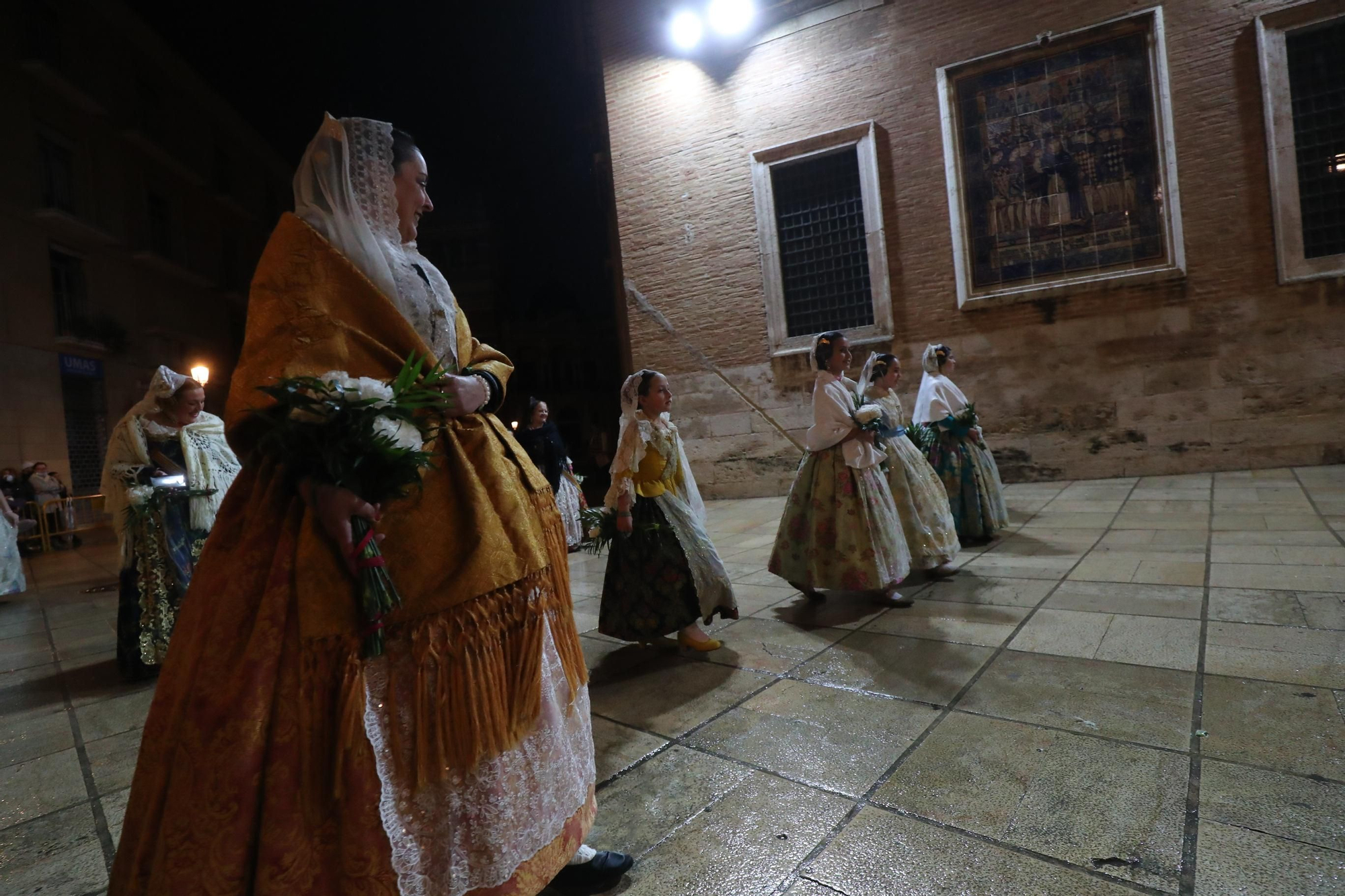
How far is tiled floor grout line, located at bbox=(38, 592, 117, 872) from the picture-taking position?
7.41 feet

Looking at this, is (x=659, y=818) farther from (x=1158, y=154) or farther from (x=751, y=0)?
(x=751, y=0)

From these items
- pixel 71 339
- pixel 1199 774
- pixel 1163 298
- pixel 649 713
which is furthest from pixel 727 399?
pixel 71 339

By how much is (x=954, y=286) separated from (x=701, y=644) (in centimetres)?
862

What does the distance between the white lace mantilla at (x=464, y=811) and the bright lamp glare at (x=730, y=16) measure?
41.3 ft

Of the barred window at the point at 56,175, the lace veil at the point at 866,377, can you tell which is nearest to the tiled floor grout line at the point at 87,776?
the lace veil at the point at 866,377

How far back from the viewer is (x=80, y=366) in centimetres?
1664

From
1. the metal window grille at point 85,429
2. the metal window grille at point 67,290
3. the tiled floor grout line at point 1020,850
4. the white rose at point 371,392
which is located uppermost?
the metal window grille at point 67,290

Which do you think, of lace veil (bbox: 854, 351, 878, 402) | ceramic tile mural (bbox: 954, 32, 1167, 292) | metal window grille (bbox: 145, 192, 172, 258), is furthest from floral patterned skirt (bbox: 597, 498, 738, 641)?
metal window grille (bbox: 145, 192, 172, 258)

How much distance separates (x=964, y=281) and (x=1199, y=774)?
933 centimetres

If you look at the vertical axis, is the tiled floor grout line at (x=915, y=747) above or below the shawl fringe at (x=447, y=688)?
below

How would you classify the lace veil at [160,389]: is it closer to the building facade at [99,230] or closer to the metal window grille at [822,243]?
the metal window grille at [822,243]

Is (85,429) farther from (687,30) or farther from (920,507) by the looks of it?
(920,507)

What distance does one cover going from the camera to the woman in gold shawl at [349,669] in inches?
53.6

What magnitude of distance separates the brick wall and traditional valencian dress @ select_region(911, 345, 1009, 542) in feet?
13.8
